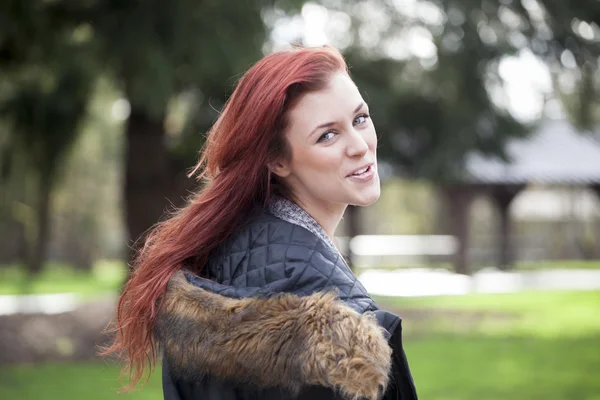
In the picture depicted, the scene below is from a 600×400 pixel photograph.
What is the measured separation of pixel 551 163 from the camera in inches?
971

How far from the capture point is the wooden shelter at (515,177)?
23547 millimetres

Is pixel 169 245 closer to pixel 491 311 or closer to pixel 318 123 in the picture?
pixel 318 123

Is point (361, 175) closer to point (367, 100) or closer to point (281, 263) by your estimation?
point (281, 263)

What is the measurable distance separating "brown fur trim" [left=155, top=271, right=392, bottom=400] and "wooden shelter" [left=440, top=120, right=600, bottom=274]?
21329 mm

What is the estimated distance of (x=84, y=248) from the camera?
3491cm

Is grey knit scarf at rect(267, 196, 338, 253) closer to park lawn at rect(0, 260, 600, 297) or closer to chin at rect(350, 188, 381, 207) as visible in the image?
chin at rect(350, 188, 381, 207)

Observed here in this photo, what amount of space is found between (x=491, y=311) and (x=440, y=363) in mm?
5732

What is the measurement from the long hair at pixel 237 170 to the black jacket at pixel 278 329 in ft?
0.19

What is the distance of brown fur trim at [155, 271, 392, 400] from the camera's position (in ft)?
5.52

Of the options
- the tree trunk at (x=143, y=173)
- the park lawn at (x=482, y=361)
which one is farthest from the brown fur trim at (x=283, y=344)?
the tree trunk at (x=143, y=173)

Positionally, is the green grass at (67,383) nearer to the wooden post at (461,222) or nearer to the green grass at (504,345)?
the green grass at (504,345)

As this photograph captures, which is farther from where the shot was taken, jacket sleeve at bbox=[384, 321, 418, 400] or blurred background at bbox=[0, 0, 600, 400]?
blurred background at bbox=[0, 0, 600, 400]

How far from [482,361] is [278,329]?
976 centimetres

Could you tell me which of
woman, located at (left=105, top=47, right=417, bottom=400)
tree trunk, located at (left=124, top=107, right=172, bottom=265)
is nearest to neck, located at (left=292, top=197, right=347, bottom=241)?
woman, located at (left=105, top=47, right=417, bottom=400)
